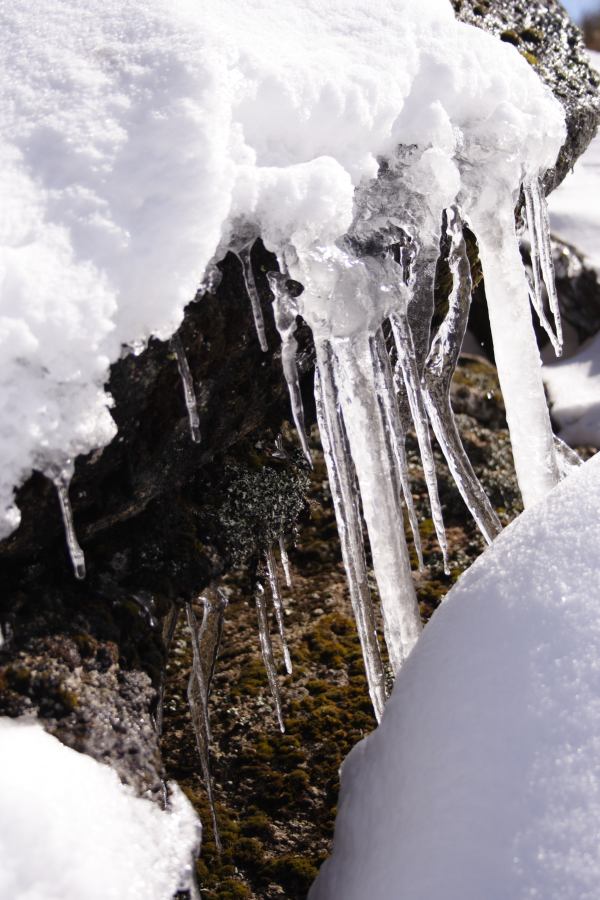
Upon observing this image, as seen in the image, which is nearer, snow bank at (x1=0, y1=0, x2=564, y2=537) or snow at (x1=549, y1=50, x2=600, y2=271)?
snow bank at (x1=0, y1=0, x2=564, y2=537)

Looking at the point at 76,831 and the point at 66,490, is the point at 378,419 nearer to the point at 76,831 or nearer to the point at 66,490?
the point at 66,490

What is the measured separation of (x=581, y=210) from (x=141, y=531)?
5004 millimetres

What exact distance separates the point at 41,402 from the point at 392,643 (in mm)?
1153

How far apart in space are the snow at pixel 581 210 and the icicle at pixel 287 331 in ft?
13.1

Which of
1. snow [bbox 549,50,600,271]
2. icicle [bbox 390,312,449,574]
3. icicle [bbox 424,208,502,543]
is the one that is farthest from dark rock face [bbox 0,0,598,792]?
snow [bbox 549,50,600,271]

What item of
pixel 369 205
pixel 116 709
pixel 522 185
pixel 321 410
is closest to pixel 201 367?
pixel 321 410

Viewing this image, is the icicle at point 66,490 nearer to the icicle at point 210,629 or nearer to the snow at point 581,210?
the icicle at point 210,629

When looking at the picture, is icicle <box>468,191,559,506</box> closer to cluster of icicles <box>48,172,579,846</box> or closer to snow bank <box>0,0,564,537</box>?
cluster of icicles <box>48,172,579,846</box>

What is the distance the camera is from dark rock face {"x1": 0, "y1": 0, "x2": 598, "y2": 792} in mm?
1779

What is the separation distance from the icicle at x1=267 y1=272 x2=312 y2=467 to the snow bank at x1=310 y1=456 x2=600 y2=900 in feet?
1.78

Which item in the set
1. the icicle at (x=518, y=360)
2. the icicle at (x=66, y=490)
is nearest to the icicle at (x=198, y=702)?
the icicle at (x=66, y=490)

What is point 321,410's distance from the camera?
7.13ft

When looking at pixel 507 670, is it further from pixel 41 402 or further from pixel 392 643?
pixel 41 402

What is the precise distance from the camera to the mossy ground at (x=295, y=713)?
230 cm
